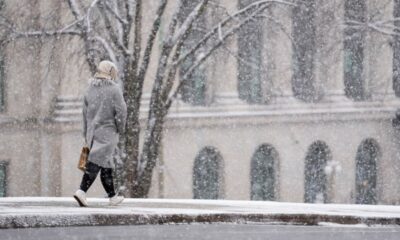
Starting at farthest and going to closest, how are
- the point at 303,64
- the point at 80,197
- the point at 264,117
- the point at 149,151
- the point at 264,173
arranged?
the point at 264,173, the point at 264,117, the point at 303,64, the point at 149,151, the point at 80,197

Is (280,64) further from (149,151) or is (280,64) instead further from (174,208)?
(174,208)

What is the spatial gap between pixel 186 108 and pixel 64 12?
6655mm

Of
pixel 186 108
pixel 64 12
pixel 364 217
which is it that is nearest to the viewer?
pixel 364 217

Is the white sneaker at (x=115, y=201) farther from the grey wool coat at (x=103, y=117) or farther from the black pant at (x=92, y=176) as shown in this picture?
the grey wool coat at (x=103, y=117)

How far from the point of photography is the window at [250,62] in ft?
113

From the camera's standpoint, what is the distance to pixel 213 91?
37.6m

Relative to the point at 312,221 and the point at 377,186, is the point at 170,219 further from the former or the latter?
the point at 377,186

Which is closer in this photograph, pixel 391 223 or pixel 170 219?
pixel 170 219

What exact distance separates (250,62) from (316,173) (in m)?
7.20

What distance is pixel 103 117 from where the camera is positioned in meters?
12.3

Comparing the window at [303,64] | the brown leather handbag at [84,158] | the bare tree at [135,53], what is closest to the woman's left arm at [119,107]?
the brown leather handbag at [84,158]

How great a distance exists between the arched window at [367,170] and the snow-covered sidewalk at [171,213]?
2758 cm

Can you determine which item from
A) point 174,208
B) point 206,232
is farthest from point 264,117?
point 206,232

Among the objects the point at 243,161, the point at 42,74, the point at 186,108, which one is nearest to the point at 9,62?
the point at 42,74
